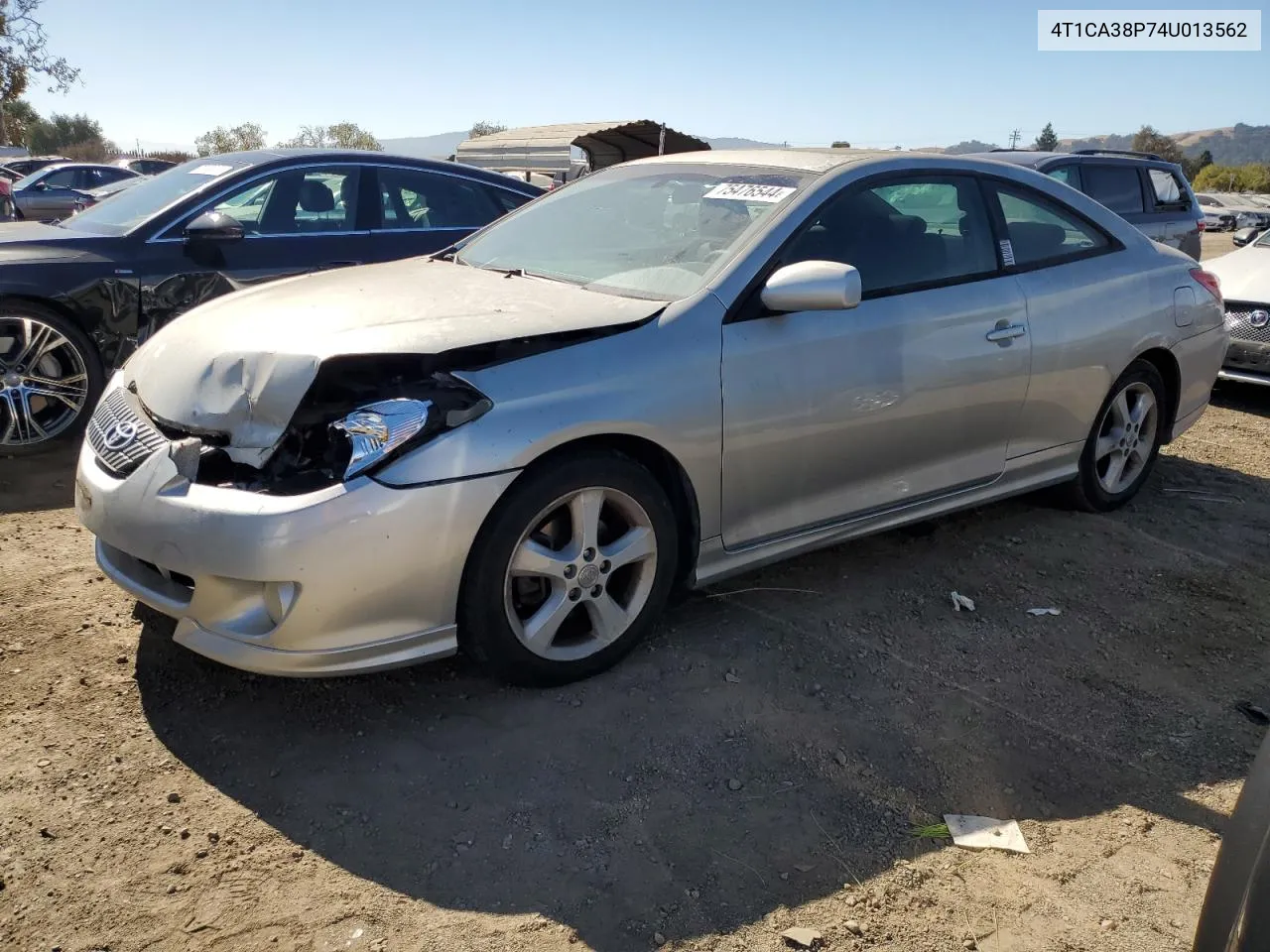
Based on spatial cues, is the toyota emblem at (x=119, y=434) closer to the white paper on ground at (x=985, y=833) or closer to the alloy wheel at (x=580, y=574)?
the alloy wheel at (x=580, y=574)

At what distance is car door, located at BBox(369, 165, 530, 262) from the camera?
6027 mm

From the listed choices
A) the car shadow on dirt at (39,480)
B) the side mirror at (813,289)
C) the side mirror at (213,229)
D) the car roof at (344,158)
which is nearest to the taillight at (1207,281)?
the side mirror at (813,289)

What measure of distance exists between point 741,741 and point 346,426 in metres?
1.43

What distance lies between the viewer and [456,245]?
4.52m

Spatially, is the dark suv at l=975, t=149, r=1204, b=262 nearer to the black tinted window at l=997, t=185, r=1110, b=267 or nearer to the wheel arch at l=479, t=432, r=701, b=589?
the black tinted window at l=997, t=185, r=1110, b=267

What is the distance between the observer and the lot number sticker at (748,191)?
3.66 m

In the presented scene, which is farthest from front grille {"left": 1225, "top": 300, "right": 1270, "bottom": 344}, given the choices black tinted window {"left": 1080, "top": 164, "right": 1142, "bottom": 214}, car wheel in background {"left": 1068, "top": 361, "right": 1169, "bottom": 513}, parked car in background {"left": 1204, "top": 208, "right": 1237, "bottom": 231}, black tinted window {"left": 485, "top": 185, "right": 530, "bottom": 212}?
parked car in background {"left": 1204, "top": 208, "right": 1237, "bottom": 231}

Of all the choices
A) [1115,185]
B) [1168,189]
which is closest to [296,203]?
[1115,185]

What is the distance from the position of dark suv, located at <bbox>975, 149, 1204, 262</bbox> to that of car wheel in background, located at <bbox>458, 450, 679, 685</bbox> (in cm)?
694

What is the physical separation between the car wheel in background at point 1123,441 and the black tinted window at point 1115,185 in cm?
472

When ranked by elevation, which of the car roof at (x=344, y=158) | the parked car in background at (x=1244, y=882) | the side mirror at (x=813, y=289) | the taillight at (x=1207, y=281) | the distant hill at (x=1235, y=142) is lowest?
the parked car in background at (x=1244, y=882)

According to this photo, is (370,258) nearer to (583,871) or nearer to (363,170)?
(363,170)

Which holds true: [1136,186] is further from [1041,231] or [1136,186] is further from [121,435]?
[121,435]

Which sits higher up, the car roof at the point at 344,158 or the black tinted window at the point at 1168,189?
the car roof at the point at 344,158
